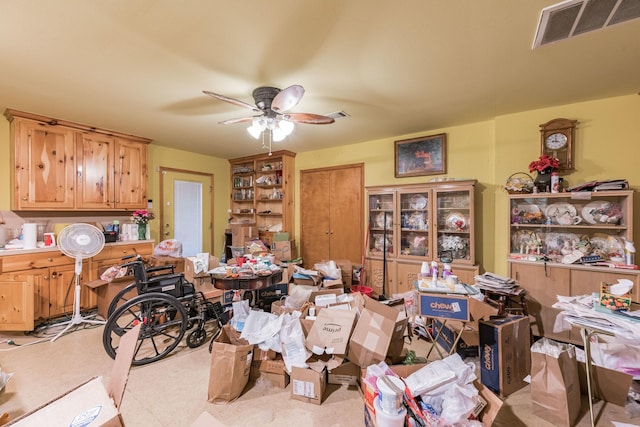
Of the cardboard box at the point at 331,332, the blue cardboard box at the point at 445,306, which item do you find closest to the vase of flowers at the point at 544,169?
the blue cardboard box at the point at 445,306

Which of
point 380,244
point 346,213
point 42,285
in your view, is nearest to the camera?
point 42,285

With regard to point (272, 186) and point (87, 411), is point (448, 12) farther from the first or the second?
point (272, 186)

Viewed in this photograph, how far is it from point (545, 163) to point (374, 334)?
2.51 metres

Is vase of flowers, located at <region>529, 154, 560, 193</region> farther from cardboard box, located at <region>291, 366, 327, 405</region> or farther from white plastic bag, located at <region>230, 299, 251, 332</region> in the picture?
white plastic bag, located at <region>230, 299, 251, 332</region>

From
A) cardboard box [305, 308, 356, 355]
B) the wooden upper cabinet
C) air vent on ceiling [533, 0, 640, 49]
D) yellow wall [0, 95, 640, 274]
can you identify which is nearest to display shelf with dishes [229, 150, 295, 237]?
yellow wall [0, 95, 640, 274]

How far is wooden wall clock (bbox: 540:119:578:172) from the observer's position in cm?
289

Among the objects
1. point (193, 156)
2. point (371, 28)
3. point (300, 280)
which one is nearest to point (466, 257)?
point (300, 280)

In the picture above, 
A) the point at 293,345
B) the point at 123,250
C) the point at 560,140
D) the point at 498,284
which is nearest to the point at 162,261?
the point at 123,250

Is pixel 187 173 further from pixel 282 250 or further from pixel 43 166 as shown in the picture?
pixel 282 250

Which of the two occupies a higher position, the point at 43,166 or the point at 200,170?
the point at 200,170

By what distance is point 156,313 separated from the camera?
2.67m

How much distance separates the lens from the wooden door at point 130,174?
3959 millimetres

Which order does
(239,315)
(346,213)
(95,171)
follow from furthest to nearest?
(346,213), (95,171), (239,315)

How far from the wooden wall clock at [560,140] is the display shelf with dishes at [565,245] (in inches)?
16.1
